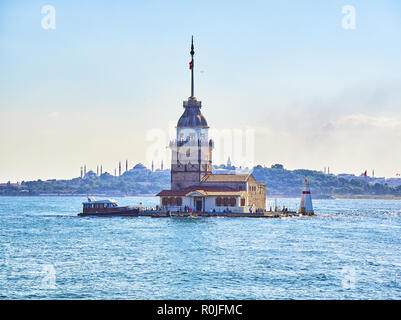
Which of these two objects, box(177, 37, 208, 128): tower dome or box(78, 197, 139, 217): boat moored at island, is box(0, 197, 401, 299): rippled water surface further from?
box(177, 37, 208, 128): tower dome

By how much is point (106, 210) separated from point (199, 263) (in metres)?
60.1

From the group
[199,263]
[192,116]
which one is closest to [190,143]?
[192,116]

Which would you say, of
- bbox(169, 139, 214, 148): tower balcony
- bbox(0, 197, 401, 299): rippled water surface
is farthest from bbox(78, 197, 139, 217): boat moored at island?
bbox(0, 197, 401, 299): rippled water surface

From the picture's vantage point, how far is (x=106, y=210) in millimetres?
107250

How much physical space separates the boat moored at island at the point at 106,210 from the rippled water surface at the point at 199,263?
912 inches

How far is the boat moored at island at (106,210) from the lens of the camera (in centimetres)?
10631

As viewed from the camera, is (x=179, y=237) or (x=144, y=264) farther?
(x=179, y=237)

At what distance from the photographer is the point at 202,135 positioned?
4345 inches

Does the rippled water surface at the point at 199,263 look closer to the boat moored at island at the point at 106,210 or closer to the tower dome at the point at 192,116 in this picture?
the boat moored at island at the point at 106,210

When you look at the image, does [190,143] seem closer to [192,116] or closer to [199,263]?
[192,116]
